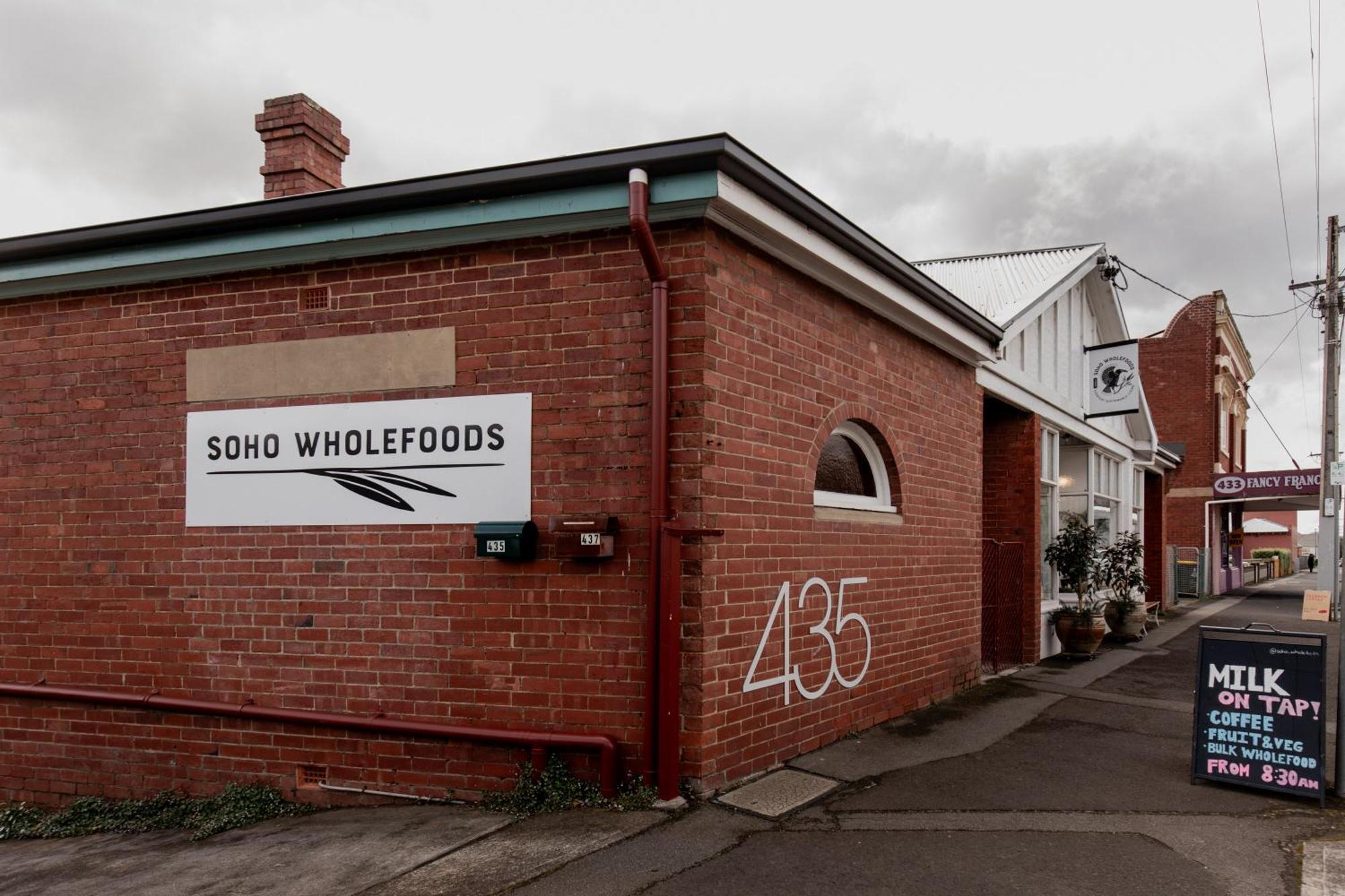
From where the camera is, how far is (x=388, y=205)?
591 cm

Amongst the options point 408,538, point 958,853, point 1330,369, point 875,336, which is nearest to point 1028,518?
point 875,336

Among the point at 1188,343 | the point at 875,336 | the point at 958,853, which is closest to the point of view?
the point at 958,853

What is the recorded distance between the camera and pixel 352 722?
5945 millimetres

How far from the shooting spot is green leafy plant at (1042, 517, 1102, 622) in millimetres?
11977

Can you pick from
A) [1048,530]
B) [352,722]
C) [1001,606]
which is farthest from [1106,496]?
[352,722]

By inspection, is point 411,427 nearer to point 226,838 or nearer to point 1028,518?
point 226,838

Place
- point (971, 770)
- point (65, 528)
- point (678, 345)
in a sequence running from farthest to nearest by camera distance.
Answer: point (65, 528) < point (971, 770) < point (678, 345)

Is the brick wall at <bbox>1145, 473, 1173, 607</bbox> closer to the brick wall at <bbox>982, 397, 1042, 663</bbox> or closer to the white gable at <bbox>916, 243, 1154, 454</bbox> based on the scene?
the white gable at <bbox>916, 243, 1154, 454</bbox>

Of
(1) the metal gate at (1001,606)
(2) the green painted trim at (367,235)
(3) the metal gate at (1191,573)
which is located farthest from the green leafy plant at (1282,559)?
(2) the green painted trim at (367,235)

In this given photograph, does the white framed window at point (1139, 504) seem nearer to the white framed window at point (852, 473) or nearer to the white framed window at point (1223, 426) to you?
the white framed window at point (1223, 426)

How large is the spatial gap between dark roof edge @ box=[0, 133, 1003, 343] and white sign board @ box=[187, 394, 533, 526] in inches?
50.5

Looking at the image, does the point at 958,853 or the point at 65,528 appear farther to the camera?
the point at 65,528

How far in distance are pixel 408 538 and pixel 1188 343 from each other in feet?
94.2

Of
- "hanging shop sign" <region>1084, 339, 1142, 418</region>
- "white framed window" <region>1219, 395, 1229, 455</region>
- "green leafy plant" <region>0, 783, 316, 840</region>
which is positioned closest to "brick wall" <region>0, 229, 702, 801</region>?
"green leafy plant" <region>0, 783, 316, 840</region>
